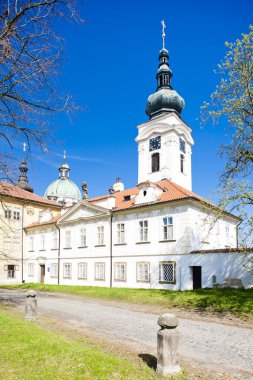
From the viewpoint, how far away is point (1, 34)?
6.23m

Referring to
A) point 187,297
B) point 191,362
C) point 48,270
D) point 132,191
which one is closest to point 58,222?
point 48,270

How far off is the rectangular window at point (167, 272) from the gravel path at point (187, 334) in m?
7.85

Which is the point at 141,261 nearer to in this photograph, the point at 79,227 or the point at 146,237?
the point at 146,237

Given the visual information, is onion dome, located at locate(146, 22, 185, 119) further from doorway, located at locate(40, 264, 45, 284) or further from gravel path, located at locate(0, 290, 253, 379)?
gravel path, located at locate(0, 290, 253, 379)

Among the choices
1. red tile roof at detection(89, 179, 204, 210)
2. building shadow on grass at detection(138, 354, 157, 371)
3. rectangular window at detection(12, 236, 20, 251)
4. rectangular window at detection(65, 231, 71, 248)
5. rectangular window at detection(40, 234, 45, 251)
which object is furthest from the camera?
rectangular window at detection(12, 236, 20, 251)

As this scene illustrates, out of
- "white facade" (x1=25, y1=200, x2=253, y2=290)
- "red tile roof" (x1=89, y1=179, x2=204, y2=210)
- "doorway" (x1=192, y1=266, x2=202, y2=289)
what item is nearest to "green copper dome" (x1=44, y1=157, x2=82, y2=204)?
"white facade" (x1=25, y1=200, x2=253, y2=290)

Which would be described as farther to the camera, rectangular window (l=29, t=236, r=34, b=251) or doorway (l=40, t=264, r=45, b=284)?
rectangular window (l=29, t=236, r=34, b=251)

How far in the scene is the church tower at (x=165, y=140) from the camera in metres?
32.1

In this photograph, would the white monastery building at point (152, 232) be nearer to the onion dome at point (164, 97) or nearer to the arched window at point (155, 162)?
the arched window at point (155, 162)

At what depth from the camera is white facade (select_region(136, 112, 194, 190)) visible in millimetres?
31984

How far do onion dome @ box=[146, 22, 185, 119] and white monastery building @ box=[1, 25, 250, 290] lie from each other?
109mm

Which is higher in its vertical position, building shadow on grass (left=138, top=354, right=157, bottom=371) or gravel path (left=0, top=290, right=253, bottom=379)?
building shadow on grass (left=138, top=354, right=157, bottom=371)

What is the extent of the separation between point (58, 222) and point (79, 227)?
125 inches

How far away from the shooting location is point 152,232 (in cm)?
2412
